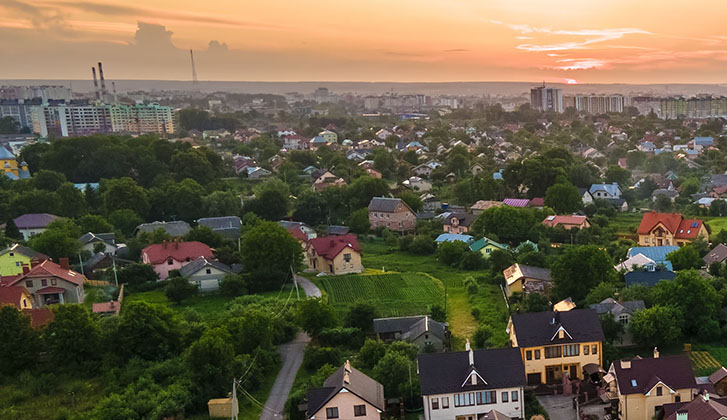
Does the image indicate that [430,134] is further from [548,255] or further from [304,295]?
[304,295]

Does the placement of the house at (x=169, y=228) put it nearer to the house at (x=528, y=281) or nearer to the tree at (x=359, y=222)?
the tree at (x=359, y=222)

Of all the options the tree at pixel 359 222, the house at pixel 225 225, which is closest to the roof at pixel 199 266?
the house at pixel 225 225

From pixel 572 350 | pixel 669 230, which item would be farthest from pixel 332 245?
pixel 669 230

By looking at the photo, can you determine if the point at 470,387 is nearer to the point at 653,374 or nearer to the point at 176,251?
the point at 653,374

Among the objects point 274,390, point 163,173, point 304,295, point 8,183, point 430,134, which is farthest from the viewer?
point 430,134

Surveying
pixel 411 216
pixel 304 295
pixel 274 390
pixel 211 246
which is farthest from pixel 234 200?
pixel 274 390

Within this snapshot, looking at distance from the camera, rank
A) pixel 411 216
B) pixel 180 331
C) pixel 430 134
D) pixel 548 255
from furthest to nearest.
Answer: pixel 430 134 < pixel 411 216 < pixel 548 255 < pixel 180 331
